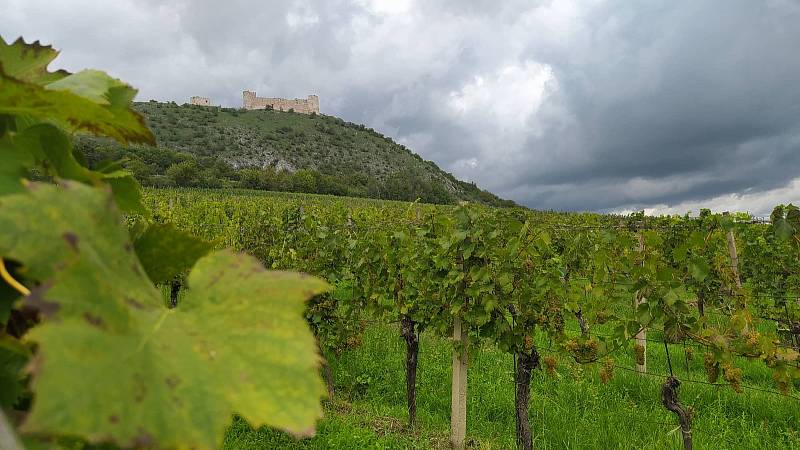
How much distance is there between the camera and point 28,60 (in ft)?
1.80

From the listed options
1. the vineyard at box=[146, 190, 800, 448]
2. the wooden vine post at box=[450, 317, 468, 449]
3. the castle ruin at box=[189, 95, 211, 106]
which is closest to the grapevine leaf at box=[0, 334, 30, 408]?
the vineyard at box=[146, 190, 800, 448]

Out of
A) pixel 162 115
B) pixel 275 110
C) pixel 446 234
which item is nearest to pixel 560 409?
pixel 446 234

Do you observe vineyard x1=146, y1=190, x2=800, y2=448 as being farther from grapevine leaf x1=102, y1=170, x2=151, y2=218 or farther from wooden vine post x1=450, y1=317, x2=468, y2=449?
grapevine leaf x1=102, y1=170, x2=151, y2=218

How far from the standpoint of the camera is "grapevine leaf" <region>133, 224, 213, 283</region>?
518mm

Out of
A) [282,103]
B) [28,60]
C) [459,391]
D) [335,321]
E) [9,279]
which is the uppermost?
[282,103]

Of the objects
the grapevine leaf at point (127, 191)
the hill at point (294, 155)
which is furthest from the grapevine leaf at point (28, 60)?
the hill at point (294, 155)

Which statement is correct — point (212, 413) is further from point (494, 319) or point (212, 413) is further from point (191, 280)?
point (494, 319)

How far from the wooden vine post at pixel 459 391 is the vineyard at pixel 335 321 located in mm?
30

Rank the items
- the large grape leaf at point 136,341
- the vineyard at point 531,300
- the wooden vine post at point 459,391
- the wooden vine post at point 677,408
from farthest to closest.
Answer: the wooden vine post at point 459,391
the wooden vine post at point 677,408
the vineyard at point 531,300
the large grape leaf at point 136,341

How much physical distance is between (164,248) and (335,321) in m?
6.60

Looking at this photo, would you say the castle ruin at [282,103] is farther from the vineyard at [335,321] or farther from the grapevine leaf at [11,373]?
the grapevine leaf at [11,373]

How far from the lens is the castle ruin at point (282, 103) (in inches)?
4200

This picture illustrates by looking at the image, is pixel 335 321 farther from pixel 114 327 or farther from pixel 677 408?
pixel 114 327

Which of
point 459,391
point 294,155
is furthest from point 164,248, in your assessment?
point 294,155
